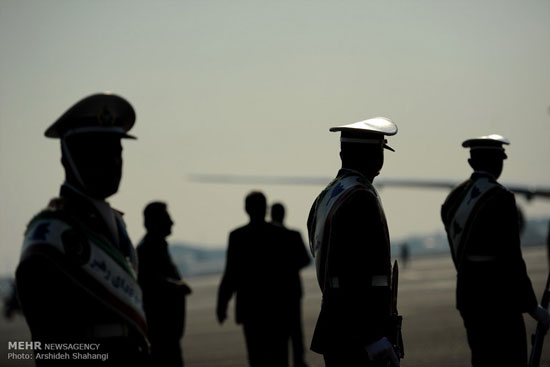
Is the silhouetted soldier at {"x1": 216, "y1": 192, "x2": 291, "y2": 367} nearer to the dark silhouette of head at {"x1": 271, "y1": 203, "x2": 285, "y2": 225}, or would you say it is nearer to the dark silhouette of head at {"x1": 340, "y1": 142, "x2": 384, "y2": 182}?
the dark silhouette of head at {"x1": 271, "y1": 203, "x2": 285, "y2": 225}

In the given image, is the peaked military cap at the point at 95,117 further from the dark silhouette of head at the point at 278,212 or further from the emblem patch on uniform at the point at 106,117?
the dark silhouette of head at the point at 278,212

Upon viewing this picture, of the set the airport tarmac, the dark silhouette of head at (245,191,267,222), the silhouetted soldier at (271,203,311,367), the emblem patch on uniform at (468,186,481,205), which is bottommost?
the airport tarmac

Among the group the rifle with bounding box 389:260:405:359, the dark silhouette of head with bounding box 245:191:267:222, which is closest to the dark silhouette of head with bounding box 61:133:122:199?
the rifle with bounding box 389:260:405:359

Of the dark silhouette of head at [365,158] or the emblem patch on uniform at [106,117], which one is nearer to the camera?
the emblem patch on uniform at [106,117]

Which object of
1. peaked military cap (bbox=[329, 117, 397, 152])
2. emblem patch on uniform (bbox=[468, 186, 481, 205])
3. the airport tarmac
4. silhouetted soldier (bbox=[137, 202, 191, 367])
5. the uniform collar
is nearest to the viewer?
peaked military cap (bbox=[329, 117, 397, 152])

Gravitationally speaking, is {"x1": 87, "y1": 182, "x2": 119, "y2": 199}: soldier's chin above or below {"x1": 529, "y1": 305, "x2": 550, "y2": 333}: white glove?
above

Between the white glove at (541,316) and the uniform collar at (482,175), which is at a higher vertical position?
the uniform collar at (482,175)

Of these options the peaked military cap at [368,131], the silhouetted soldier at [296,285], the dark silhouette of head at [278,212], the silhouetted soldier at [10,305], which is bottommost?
the silhouetted soldier at [10,305]

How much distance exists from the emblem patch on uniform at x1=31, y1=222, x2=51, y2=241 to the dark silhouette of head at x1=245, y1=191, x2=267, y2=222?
5.23 m

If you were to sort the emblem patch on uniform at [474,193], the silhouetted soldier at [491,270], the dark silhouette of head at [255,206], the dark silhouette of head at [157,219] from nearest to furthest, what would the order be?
the silhouetted soldier at [491,270] → the emblem patch on uniform at [474,193] → the dark silhouette of head at [157,219] → the dark silhouette of head at [255,206]

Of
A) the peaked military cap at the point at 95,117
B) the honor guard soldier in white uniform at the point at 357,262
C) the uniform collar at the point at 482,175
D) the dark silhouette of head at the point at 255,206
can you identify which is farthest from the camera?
the dark silhouette of head at the point at 255,206

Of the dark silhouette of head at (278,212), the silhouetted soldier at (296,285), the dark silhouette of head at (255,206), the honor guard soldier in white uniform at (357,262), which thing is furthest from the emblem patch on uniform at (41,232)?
the dark silhouette of head at (278,212)

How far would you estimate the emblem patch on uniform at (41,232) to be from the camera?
3184 mm

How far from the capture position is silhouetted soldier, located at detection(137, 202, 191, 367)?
24.5 ft
